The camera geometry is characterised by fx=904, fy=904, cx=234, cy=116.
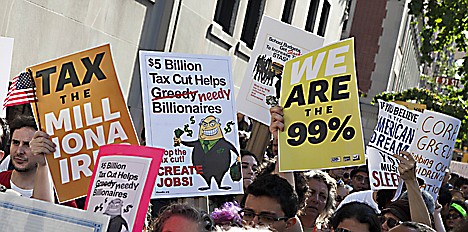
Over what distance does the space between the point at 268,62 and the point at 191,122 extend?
4.77ft

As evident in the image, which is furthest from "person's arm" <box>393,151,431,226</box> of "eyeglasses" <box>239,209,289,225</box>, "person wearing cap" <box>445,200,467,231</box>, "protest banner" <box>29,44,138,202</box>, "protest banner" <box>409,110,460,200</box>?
"person wearing cap" <box>445,200,467,231</box>

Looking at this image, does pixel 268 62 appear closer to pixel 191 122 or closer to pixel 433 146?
pixel 191 122

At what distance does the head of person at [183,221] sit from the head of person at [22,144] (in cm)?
112

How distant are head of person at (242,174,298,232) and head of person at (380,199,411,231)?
0.73 metres

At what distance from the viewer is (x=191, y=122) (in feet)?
18.6

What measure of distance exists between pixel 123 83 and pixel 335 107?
4782mm

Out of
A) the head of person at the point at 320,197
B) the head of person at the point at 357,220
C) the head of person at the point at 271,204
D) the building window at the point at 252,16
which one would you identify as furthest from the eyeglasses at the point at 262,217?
the building window at the point at 252,16

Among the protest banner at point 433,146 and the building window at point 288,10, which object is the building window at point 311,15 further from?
the protest banner at point 433,146

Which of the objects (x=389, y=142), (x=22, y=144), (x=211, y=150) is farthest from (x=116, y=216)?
(x=389, y=142)

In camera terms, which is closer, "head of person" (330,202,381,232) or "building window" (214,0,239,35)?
"head of person" (330,202,381,232)

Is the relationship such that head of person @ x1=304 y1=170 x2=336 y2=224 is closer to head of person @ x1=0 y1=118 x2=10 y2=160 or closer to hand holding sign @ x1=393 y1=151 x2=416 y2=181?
hand holding sign @ x1=393 y1=151 x2=416 y2=181

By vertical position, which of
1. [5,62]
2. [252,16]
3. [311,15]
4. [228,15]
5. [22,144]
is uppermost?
[311,15]

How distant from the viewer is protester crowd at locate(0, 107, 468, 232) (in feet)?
13.5

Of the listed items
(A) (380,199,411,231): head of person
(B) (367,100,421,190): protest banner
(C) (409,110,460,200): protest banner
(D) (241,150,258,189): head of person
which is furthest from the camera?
(C) (409,110,460,200): protest banner
